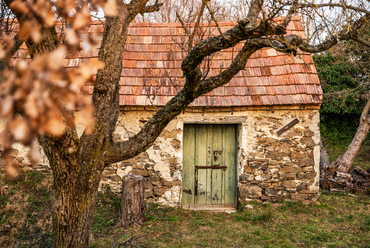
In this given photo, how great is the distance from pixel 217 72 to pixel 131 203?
3.18 metres

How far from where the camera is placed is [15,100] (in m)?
0.80

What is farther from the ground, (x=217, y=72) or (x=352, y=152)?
(x=217, y=72)


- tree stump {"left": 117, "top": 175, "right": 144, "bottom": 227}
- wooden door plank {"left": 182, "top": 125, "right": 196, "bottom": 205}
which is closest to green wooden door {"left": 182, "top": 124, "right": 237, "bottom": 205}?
wooden door plank {"left": 182, "top": 125, "right": 196, "bottom": 205}

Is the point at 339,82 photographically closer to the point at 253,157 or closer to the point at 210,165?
the point at 253,157

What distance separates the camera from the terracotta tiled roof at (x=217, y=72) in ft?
18.6

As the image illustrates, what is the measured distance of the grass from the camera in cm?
439

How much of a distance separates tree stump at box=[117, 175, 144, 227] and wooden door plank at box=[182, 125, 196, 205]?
4.41 feet

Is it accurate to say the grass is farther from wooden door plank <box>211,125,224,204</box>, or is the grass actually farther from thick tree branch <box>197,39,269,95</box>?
thick tree branch <box>197,39,269,95</box>

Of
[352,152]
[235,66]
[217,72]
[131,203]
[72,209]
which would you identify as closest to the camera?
[72,209]

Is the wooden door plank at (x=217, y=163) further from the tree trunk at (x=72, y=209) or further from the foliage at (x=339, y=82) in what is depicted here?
the foliage at (x=339, y=82)

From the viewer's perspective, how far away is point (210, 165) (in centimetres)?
620

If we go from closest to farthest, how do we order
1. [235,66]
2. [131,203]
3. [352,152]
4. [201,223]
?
1. [235,66]
2. [131,203]
3. [201,223]
4. [352,152]

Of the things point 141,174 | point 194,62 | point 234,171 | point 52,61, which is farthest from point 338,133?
point 52,61

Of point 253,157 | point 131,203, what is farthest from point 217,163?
point 131,203
